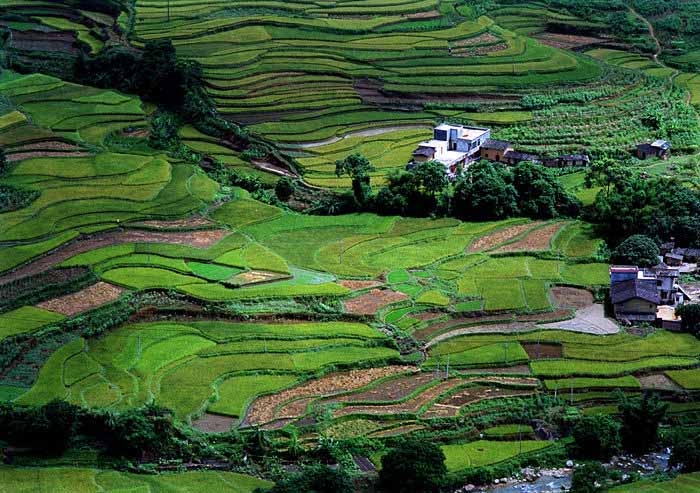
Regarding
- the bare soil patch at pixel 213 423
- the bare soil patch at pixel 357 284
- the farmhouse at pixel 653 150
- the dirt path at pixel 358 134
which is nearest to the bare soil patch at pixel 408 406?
the bare soil patch at pixel 213 423

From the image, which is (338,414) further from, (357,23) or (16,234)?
(357,23)

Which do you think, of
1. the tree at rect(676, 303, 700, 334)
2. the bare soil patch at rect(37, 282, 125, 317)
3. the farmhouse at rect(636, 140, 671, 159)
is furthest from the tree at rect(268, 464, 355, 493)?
the farmhouse at rect(636, 140, 671, 159)

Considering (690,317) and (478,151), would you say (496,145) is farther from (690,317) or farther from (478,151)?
(690,317)

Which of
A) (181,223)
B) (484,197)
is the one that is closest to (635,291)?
(484,197)

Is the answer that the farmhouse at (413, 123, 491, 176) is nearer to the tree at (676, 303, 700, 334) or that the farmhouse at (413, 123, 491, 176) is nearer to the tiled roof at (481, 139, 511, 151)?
the tiled roof at (481, 139, 511, 151)

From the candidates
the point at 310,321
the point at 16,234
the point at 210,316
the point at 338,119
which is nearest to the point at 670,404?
the point at 310,321
